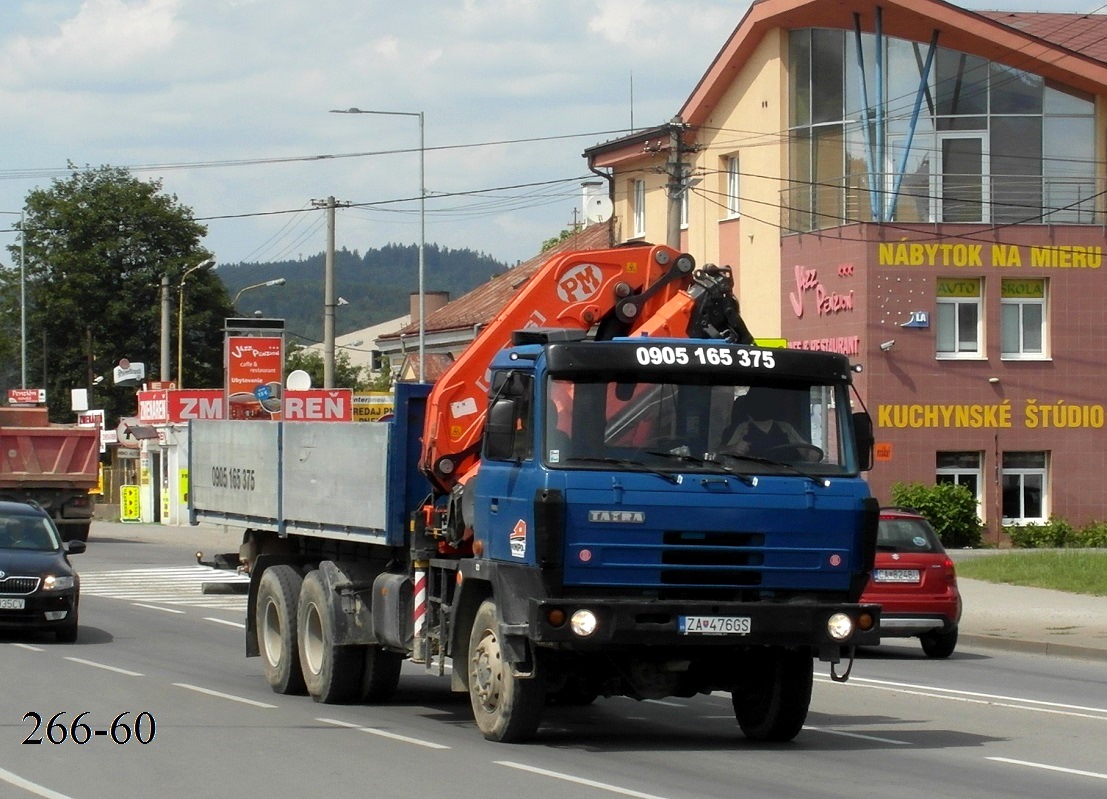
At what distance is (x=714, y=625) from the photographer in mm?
11086

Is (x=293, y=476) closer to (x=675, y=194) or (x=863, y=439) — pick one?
(x=863, y=439)

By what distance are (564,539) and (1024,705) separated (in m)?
5.91

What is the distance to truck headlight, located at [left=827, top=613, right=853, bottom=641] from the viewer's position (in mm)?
11398

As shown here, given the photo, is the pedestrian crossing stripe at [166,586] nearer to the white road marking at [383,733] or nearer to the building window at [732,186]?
the white road marking at [383,733]

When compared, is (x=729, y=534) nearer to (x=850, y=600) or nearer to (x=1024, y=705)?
(x=850, y=600)

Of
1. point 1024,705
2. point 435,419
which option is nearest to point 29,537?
point 435,419

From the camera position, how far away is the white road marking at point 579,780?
32.0ft

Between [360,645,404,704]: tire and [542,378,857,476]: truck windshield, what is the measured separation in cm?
397

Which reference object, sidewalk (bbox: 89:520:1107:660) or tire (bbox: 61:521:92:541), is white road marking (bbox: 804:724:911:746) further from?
tire (bbox: 61:521:92:541)

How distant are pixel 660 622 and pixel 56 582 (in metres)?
11.1

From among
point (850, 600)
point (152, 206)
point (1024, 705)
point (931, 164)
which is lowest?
point (1024, 705)

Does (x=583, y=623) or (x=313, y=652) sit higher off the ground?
(x=583, y=623)

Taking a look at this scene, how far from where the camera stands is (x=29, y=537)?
21.5 m

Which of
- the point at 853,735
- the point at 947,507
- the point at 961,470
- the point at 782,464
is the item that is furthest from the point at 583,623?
the point at 961,470
